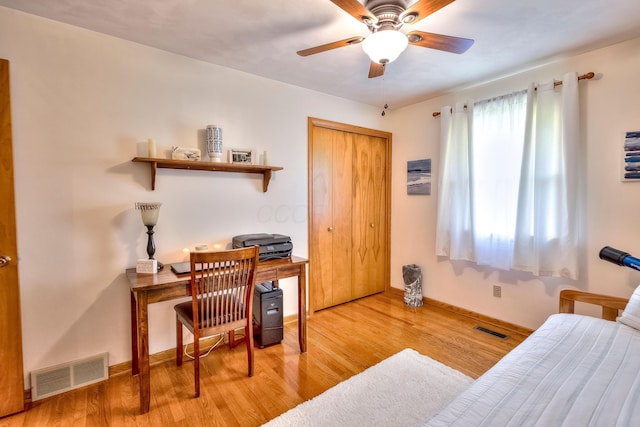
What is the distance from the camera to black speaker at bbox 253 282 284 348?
255 centimetres

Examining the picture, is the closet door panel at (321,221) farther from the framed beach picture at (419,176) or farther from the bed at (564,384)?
the bed at (564,384)

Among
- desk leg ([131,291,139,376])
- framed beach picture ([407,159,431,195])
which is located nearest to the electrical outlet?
framed beach picture ([407,159,431,195])

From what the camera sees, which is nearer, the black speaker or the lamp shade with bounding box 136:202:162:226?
the lamp shade with bounding box 136:202:162:226

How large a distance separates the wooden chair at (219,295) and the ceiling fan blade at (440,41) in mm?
1600

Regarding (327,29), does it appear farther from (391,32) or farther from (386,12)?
(391,32)

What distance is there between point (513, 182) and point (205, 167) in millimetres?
2756

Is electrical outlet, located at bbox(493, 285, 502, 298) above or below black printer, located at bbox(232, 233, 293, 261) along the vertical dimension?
below

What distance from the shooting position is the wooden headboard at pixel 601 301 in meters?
1.88

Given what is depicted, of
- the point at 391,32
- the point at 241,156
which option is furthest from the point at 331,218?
the point at 391,32

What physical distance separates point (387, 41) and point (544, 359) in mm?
1716

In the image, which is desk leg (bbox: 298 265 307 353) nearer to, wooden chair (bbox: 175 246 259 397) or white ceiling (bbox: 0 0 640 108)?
wooden chair (bbox: 175 246 259 397)

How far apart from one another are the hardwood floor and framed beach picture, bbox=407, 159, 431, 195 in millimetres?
1432

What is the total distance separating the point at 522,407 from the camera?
1045mm

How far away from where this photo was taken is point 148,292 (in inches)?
73.2
